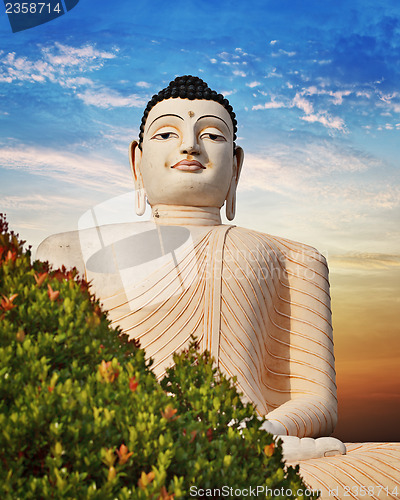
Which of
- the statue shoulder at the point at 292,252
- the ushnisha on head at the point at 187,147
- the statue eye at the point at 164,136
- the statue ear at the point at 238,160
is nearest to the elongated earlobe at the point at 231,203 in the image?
the statue ear at the point at 238,160

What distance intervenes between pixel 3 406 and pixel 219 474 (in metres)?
0.82

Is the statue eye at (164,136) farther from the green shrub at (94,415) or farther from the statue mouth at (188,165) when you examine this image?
the green shrub at (94,415)

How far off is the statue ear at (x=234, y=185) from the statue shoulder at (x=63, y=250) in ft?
5.19

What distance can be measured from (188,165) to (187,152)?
12 cm

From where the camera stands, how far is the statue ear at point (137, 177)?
21.2 feet

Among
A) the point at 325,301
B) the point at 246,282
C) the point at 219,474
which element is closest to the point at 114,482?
the point at 219,474

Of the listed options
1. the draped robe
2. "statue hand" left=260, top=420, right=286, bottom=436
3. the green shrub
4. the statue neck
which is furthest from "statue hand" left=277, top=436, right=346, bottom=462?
the statue neck

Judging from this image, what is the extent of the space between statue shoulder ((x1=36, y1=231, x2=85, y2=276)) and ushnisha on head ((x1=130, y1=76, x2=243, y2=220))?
2.91ft

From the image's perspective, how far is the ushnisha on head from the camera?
5961 millimetres

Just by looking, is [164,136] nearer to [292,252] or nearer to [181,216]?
[181,216]

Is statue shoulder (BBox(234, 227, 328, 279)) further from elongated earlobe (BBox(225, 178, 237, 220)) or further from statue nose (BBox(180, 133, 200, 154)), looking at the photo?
statue nose (BBox(180, 133, 200, 154))

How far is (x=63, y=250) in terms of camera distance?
5.90 m

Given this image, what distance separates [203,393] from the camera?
267 centimetres

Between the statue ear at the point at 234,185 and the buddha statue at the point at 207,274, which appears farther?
the statue ear at the point at 234,185
